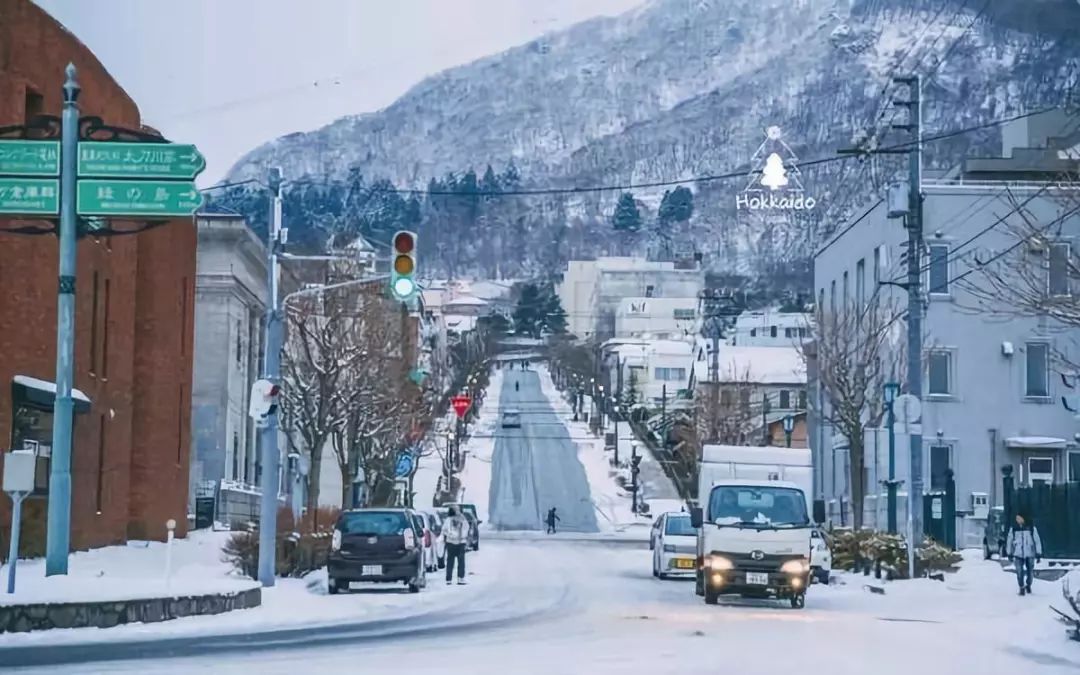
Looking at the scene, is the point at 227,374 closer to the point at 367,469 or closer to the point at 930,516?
the point at 367,469

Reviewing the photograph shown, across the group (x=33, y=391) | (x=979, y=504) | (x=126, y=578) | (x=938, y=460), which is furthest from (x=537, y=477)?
(x=126, y=578)

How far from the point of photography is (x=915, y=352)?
116ft

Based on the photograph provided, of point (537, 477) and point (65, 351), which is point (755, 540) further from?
point (537, 477)

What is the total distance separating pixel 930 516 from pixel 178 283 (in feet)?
75.9

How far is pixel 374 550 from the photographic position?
31156 mm

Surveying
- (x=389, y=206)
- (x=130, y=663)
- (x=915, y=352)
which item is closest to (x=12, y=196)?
(x=130, y=663)

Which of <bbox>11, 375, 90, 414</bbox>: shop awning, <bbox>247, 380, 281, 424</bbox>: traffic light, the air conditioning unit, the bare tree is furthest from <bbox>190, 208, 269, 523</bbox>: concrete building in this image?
<bbox>247, 380, 281, 424</bbox>: traffic light

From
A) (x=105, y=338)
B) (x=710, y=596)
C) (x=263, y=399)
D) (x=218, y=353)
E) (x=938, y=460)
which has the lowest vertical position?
(x=710, y=596)

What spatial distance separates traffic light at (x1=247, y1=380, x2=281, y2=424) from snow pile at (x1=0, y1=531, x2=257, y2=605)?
10.1ft

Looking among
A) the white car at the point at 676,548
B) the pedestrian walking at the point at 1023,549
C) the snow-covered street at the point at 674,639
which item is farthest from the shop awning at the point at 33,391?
the pedestrian walking at the point at 1023,549

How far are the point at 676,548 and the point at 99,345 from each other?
15.4 metres

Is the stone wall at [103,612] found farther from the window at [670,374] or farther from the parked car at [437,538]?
the window at [670,374]

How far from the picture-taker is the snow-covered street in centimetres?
1675

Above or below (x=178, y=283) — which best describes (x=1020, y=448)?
below
